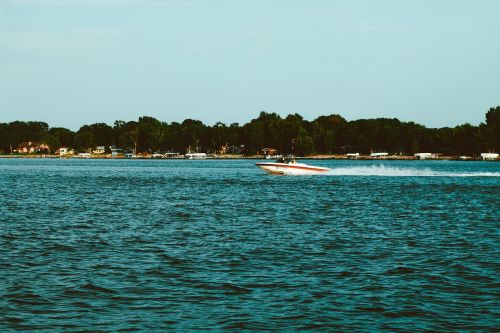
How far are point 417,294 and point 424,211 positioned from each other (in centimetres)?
3205

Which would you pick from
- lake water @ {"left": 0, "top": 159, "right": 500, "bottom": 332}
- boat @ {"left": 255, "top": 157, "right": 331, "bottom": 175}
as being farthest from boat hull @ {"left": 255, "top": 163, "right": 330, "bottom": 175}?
lake water @ {"left": 0, "top": 159, "right": 500, "bottom": 332}

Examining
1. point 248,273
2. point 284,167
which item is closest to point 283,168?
point 284,167

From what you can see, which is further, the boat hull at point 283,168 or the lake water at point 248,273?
the boat hull at point 283,168

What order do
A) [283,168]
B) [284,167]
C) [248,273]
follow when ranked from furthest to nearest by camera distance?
[283,168]
[284,167]
[248,273]

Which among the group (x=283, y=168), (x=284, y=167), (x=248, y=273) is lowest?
(x=248, y=273)

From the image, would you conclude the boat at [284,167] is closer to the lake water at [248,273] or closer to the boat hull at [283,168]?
the boat hull at [283,168]

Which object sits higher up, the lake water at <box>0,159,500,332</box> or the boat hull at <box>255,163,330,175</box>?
the boat hull at <box>255,163,330,175</box>

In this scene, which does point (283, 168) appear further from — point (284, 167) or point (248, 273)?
point (248, 273)

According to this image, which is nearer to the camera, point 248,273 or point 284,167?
point 248,273

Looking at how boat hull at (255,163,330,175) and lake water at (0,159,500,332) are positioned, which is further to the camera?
boat hull at (255,163,330,175)

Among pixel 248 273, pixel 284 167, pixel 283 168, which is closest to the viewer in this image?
pixel 248 273

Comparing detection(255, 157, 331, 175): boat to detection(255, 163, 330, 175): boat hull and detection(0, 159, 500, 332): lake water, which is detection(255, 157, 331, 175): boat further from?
detection(0, 159, 500, 332): lake water

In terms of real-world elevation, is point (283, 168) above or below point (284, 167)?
below

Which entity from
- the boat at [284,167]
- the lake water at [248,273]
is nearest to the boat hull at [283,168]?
the boat at [284,167]
